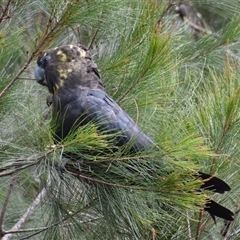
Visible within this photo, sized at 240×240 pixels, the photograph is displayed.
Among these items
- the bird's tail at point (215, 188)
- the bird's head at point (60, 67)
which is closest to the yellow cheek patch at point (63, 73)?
the bird's head at point (60, 67)

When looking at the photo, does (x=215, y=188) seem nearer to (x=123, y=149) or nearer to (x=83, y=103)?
(x=123, y=149)

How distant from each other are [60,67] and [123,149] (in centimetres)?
45

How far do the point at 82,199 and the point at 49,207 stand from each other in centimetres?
14

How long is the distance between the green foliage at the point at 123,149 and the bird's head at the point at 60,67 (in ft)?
0.17

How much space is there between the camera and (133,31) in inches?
85.0

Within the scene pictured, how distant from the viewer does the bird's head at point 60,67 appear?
2.03 meters

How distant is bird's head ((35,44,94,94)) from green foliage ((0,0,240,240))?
0.05m

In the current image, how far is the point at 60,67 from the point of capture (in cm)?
205

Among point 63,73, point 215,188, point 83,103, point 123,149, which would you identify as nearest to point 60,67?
point 63,73

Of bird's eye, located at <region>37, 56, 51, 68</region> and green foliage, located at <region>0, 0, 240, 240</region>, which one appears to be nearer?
green foliage, located at <region>0, 0, 240, 240</region>

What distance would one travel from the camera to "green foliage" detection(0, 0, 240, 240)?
5.42 ft

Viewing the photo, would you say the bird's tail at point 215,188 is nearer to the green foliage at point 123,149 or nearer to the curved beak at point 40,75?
the green foliage at point 123,149

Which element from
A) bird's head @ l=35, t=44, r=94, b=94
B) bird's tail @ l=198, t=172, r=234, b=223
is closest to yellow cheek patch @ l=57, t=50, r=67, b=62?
bird's head @ l=35, t=44, r=94, b=94

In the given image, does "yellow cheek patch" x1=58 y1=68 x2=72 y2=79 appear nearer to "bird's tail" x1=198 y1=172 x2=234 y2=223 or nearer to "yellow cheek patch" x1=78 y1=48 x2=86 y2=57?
"yellow cheek patch" x1=78 y1=48 x2=86 y2=57
